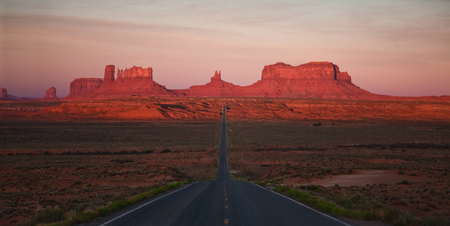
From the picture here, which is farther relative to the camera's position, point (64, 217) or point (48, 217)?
point (64, 217)

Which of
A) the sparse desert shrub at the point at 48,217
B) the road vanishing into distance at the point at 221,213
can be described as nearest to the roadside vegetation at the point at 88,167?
the sparse desert shrub at the point at 48,217

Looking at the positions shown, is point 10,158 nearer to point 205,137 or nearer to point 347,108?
point 205,137

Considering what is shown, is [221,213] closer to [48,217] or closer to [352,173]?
[48,217]

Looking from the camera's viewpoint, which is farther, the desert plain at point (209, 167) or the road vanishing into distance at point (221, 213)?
the desert plain at point (209, 167)

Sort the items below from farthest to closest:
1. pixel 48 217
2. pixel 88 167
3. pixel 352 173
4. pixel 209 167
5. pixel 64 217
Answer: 1. pixel 209 167
2. pixel 88 167
3. pixel 352 173
4. pixel 64 217
5. pixel 48 217

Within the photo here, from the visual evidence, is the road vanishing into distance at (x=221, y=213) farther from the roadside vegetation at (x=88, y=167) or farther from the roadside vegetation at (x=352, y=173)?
the roadside vegetation at (x=88, y=167)

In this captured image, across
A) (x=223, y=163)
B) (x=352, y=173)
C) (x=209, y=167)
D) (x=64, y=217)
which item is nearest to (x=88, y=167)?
(x=209, y=167)

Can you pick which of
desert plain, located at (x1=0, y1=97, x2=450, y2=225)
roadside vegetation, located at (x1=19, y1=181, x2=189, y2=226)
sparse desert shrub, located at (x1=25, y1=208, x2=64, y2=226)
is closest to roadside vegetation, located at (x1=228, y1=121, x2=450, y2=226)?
desert plain, located at (x1=0, y1=97, x2=450, y2=225)

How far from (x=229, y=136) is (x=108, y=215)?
206ft

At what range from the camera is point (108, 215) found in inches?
539

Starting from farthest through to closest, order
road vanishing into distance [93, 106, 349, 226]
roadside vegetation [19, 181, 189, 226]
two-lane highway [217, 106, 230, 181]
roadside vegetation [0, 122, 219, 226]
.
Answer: two-lane highway [217, 106, 230, 181]
roadside vegetation [0, 122, 219, 226]
roadside vegetation [19, 181, 189, 226]
road vanishing into distance [93, 106, 349, 226]

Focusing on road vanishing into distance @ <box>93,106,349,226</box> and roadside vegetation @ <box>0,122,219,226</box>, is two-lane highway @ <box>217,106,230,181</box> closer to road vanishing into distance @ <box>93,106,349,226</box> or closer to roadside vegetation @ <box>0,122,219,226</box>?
roadside vegetation @ <box>0,122,219,226</box>

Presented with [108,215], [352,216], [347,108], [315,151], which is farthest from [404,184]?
[347,108]

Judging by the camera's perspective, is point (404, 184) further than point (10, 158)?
No
